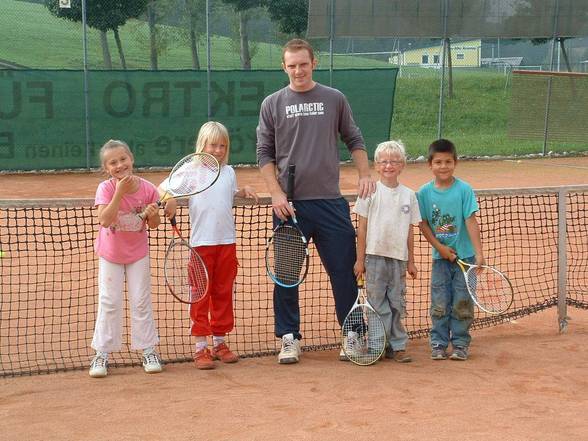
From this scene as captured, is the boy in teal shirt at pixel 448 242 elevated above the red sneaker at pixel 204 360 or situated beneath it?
elevated above

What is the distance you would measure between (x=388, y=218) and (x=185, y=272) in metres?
1.14

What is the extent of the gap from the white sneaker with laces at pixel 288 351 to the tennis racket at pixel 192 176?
977 mm

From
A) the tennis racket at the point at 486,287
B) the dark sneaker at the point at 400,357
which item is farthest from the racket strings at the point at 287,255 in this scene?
the tennis racket at the point at 486,287

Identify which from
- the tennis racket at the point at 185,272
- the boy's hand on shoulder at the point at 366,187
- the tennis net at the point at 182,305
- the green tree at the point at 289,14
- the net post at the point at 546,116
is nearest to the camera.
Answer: the tennis racket at the point at 185,272

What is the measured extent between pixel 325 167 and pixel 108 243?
1.23 m

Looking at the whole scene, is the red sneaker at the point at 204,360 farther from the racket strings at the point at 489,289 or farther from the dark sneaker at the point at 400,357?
the racket strings at the point at 489,289

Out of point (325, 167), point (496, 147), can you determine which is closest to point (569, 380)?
Answer: point (325, 167)

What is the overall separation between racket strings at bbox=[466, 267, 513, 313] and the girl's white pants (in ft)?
5.79

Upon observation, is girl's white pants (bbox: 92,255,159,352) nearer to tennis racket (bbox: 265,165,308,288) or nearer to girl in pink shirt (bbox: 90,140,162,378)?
girl in pink shirt (bbox: 90,140,162,378)

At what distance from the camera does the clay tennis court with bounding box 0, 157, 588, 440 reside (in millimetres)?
3893

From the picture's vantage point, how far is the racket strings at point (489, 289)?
4988 millimetres

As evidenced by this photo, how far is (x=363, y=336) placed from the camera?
16.4ft

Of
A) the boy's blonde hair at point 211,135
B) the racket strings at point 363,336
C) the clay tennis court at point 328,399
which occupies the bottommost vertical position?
the clay tennis court at point 328,399

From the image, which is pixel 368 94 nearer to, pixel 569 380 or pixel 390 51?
pixel 390 51
